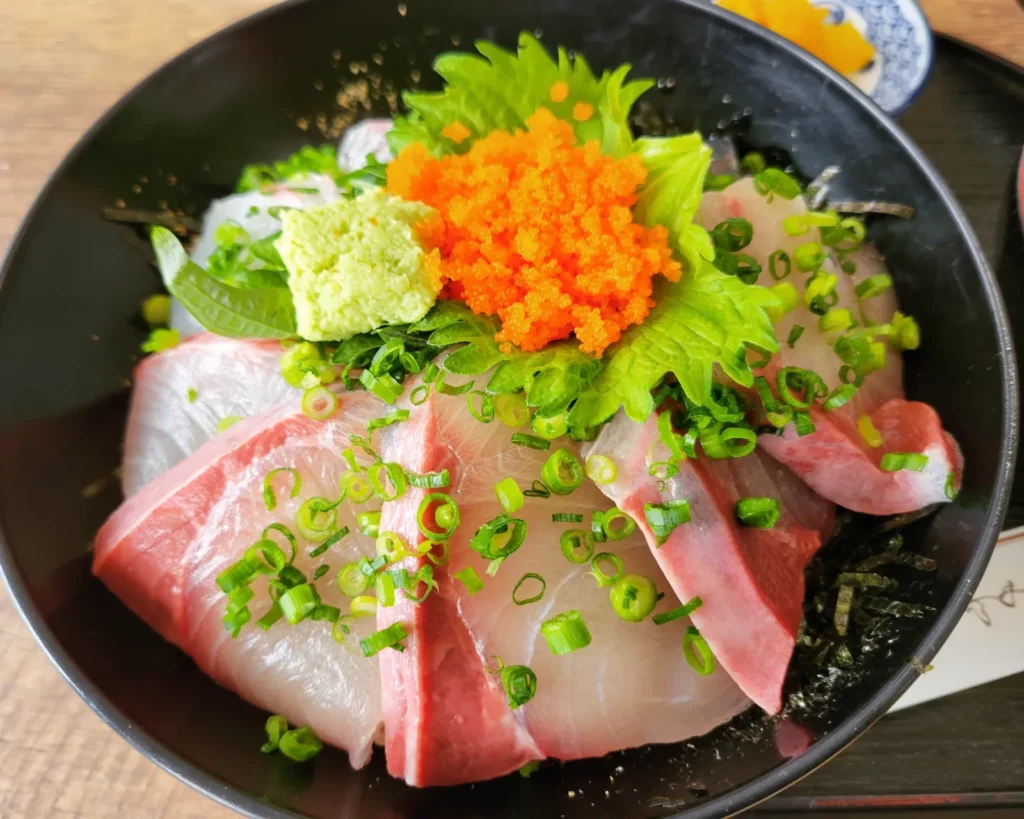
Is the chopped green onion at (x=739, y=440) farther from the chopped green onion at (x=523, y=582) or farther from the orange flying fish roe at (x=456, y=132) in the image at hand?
the orange flying fish roe at (x=456, y=132)

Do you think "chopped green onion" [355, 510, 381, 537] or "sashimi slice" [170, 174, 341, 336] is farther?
"sashimi slice" [170, 174, 341, 336]

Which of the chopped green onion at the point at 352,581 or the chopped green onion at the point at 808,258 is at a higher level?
the chopped green onion at the point at 808,258

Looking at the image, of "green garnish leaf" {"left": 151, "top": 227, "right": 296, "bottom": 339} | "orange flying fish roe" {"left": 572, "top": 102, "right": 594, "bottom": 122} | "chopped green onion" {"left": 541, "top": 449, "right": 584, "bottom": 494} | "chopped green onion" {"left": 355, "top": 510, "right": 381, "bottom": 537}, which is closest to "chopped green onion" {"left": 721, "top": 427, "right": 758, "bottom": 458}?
"chopped green onion" {"left": 541, "top": 449, "right": 584, "bottom": 494}

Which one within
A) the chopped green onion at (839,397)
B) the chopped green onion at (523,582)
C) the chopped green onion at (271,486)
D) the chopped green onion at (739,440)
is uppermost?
the chopped green onion at (839,397)

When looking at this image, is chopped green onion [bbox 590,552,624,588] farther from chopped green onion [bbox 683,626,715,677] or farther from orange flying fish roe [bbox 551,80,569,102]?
orange flying fish roe [bbox 551,80,569,102]

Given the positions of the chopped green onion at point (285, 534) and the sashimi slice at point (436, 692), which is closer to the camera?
the sashimi slice at point (436, 692)

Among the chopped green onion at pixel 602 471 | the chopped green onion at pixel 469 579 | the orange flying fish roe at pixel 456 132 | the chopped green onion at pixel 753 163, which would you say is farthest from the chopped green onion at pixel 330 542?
the chopped green onion at pixel 753 163
